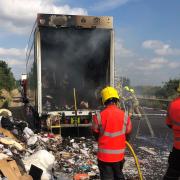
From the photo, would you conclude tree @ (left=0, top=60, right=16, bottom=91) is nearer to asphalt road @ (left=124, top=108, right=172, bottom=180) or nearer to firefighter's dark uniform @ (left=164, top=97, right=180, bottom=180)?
asphalt road @ (left=124, top=108, right=172, bottom=180)

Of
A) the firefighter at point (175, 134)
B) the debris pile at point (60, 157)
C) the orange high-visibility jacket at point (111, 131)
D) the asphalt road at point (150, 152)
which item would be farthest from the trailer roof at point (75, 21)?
the orange high-visibility jacket at point (111, 131)

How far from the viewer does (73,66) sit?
1261 centimetres

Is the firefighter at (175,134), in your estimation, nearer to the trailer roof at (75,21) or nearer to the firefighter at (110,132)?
the firefighter at (110,132)

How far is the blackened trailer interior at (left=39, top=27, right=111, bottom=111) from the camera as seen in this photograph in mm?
12070

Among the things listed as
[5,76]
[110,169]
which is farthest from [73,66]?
[5,76]

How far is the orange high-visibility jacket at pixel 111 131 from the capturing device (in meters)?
4.91

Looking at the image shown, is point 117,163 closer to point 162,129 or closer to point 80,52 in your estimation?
point 80,52

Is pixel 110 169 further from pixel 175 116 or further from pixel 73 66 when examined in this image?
pixel 73 66

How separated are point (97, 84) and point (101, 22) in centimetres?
213

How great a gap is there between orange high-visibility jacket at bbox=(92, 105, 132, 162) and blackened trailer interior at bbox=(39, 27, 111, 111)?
7.13 metres

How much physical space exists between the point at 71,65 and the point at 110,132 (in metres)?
7.81

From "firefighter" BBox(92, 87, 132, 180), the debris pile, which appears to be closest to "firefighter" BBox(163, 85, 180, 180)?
"firefighter" BBox(92, 87, 132, 180)

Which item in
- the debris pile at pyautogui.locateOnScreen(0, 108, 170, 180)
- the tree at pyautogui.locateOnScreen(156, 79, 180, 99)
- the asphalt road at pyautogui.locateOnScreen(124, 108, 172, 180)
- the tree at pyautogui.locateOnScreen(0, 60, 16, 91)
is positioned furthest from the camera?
the tree at pyautogui.locateOnScreen(0, 60, 16, 91)

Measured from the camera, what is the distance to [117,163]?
502cm
